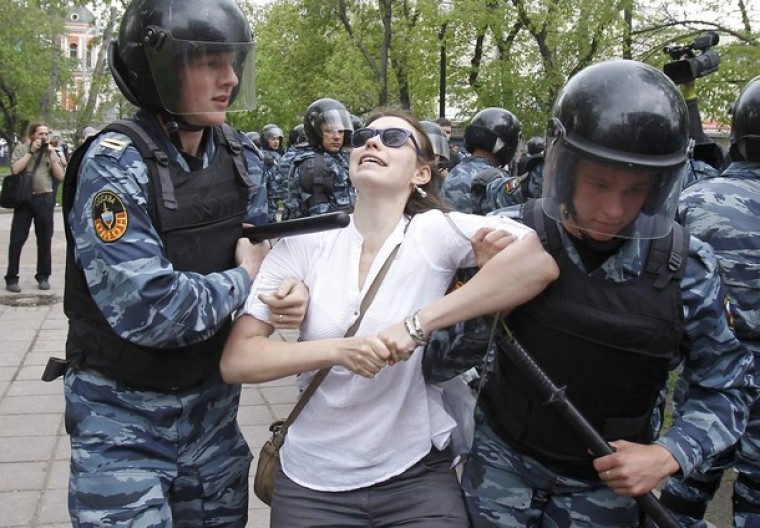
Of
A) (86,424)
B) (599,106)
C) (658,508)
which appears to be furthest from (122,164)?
(658,508)

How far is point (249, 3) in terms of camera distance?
39.0 meters

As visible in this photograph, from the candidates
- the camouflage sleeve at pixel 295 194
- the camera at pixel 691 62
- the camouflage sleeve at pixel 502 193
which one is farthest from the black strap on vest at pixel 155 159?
the camouflage sleeve at pixel 295 194

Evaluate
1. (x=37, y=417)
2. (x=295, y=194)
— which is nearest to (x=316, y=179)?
(x=295, y=194)

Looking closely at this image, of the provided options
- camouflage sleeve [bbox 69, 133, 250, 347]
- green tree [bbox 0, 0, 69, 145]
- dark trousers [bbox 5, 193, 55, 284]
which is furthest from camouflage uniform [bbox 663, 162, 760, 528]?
green tree [bbox 0, 0, 69, 145]

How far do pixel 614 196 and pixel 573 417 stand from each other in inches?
21.7

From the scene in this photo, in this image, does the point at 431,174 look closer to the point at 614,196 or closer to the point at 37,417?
the point at 614,196

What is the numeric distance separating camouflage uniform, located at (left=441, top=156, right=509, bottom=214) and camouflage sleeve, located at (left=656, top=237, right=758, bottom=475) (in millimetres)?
3578

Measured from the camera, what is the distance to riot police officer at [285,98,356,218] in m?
8.11

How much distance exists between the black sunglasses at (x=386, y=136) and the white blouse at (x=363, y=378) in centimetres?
24

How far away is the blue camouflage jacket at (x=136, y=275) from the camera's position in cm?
234

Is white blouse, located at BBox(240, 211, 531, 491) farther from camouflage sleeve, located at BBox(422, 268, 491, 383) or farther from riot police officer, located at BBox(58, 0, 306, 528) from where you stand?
riot police officer, located at BBox(58, 0, 306, 528)

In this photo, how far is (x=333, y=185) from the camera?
8141 millimetres

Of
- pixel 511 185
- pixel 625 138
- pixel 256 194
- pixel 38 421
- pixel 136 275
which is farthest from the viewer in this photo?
pixel 38 421

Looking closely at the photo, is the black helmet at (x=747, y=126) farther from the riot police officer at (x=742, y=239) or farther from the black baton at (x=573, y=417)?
the black baton at (x=573, y=417)
